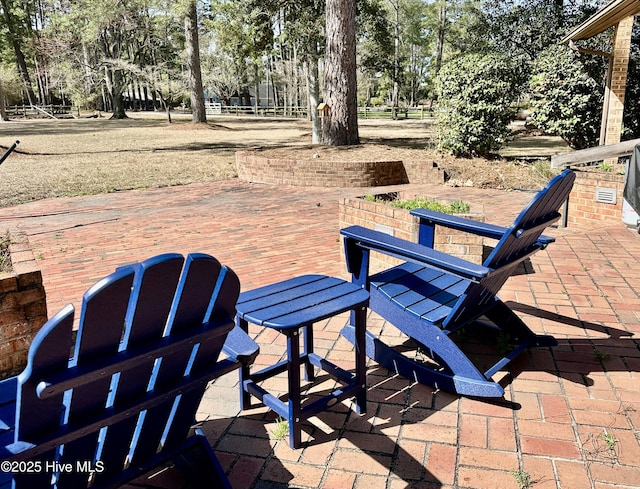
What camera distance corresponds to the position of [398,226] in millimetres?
4312

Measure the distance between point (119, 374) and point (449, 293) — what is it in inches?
71.6

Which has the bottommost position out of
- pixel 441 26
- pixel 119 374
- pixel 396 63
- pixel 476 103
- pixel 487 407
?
pixel 487 407

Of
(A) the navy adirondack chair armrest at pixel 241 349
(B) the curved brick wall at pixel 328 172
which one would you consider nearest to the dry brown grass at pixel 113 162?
(B) the curved brick wall at pixel 328 172

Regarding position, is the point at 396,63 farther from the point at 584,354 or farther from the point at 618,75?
the point at 584,354

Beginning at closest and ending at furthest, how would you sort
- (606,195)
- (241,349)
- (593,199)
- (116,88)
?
(241,349) → (606,195) → (593,199) → (116,88)

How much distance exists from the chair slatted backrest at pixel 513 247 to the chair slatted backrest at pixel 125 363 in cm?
122

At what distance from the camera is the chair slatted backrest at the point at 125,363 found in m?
1.35

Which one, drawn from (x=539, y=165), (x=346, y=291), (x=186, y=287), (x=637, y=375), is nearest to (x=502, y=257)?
(x=346, y=291)

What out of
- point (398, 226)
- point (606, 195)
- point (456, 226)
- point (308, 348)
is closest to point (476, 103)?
point (606, 195)

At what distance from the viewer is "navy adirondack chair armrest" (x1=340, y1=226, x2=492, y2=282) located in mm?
2277

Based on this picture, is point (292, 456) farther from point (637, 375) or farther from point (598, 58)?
point (598, 58)

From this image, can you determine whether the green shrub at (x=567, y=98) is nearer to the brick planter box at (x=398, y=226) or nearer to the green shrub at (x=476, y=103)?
the green shrub at (x=476, y=103)

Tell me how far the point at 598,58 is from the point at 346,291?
1062 centimetres

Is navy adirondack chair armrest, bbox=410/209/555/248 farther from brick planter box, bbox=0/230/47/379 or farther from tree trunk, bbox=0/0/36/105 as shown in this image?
tree trunk, bbox=0/0/36/105
